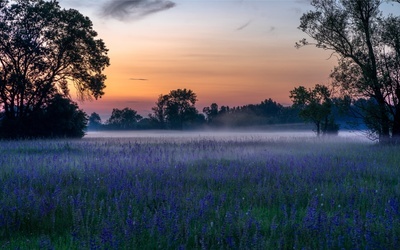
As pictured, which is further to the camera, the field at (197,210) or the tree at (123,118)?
the tree at (123,118)

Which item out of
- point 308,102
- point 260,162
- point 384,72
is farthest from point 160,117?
point 260,162

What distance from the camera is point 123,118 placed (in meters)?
124

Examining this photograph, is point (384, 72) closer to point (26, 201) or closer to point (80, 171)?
point (80, 171)

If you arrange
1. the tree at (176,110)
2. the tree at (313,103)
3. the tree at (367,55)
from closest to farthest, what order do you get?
the tree at (367,55)
the tree at (313,103)
the tree at (176,110)

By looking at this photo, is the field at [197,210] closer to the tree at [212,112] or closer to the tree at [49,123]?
the tree at [49,123]

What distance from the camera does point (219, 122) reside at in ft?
367

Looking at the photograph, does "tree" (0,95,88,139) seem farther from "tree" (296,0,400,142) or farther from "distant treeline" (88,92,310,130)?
"distant treeline" (88,92,310,130)

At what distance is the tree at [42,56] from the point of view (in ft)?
101

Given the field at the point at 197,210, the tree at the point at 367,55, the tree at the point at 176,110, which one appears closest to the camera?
the field at the point at 197,210

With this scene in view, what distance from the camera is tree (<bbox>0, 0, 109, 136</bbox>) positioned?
30.7 m

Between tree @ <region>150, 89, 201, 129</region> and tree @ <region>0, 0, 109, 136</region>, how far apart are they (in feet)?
241

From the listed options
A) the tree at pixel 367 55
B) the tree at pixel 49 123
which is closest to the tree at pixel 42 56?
the tree at pixel 49 123

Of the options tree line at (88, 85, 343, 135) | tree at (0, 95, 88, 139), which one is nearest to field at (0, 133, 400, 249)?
tree at (0, 95, 88, 139)

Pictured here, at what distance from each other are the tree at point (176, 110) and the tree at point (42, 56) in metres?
73.6
